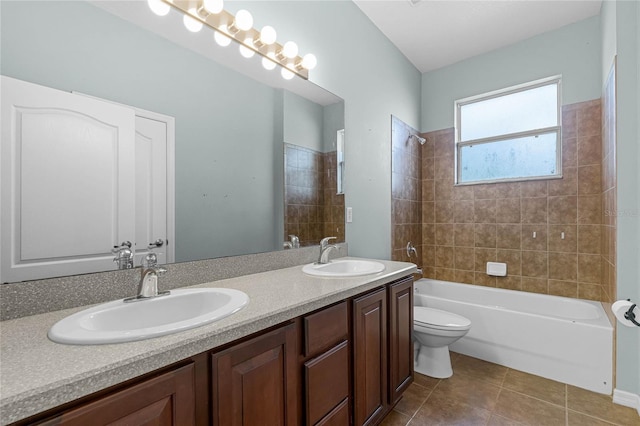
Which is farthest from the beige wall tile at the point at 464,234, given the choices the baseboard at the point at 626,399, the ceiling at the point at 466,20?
the ceiling at the point at 466,20

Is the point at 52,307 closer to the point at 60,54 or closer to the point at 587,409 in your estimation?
the point at 60,54

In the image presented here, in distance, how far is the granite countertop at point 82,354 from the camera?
53 cm

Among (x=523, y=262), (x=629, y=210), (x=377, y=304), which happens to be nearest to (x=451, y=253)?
(x=523, y=262)

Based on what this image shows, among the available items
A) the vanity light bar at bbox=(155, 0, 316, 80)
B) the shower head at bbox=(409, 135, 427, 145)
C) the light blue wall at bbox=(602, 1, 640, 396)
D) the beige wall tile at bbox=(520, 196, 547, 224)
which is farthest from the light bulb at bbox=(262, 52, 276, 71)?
the beige wall tile at bbox=(520, 196, 547, 224)

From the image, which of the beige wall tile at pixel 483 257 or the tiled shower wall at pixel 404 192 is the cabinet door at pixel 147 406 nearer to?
the tiled shower wall at pixel 404 192

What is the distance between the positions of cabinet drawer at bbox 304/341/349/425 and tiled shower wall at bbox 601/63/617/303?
181 cm

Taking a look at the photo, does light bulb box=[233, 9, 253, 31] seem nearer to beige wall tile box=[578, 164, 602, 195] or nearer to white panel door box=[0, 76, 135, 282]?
white panel door box=[0, 76, 135, 282]

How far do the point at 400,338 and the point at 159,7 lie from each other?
1.98m

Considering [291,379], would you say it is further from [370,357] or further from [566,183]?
[566,183]

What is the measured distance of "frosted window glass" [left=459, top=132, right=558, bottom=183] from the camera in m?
2.70

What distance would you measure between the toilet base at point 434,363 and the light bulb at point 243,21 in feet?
7.74

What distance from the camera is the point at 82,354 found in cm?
64

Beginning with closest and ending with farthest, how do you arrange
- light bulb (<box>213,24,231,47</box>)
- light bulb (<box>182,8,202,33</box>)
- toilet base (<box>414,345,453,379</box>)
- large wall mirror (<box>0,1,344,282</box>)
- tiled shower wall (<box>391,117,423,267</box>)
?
large wall mirror (<box>0,1,344,282</box>) → light bulb (<box>182,8,202,33</box>) → light bulb (<box>213,24,231,47</box>) → toilet base (<box>414,345,453,379</box>) → tiled shower wall (<box>391,117,423,267</box>)

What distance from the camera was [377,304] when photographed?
1.50m
